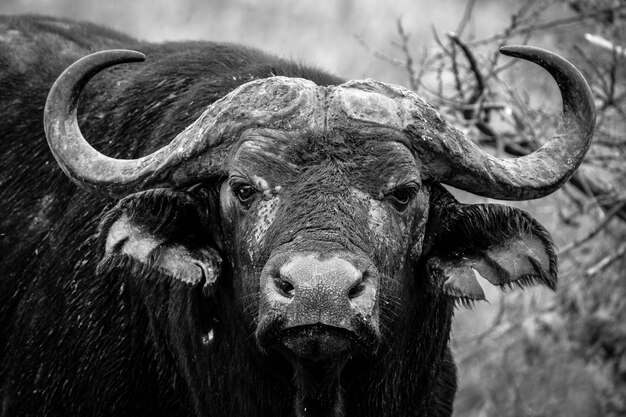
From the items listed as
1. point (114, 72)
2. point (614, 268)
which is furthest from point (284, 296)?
point (614, 268)

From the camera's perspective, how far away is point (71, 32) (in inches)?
322

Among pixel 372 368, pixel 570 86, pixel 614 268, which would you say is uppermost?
pixel 570 86

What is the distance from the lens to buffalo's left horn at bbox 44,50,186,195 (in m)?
5.80

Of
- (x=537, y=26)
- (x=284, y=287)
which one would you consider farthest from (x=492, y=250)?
(x=537, y=26)

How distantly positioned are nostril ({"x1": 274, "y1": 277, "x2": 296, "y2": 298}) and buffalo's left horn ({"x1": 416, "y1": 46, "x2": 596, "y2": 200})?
1221 mm

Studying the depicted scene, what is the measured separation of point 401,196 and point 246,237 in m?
0.83

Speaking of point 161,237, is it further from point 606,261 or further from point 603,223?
point 606,261

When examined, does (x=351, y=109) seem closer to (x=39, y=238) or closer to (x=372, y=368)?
(x=372, y=368)

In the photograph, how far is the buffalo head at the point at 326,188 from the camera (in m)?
5.62

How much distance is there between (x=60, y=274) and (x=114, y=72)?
1.49 metres

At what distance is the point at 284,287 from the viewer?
16.8 feet

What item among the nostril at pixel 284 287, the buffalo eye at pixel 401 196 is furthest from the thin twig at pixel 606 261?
the nostril at pixel 284 287

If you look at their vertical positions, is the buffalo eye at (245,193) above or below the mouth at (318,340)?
above

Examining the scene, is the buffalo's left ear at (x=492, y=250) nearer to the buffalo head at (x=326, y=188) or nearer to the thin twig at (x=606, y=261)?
the buffalo head at (x=326, y=188)
